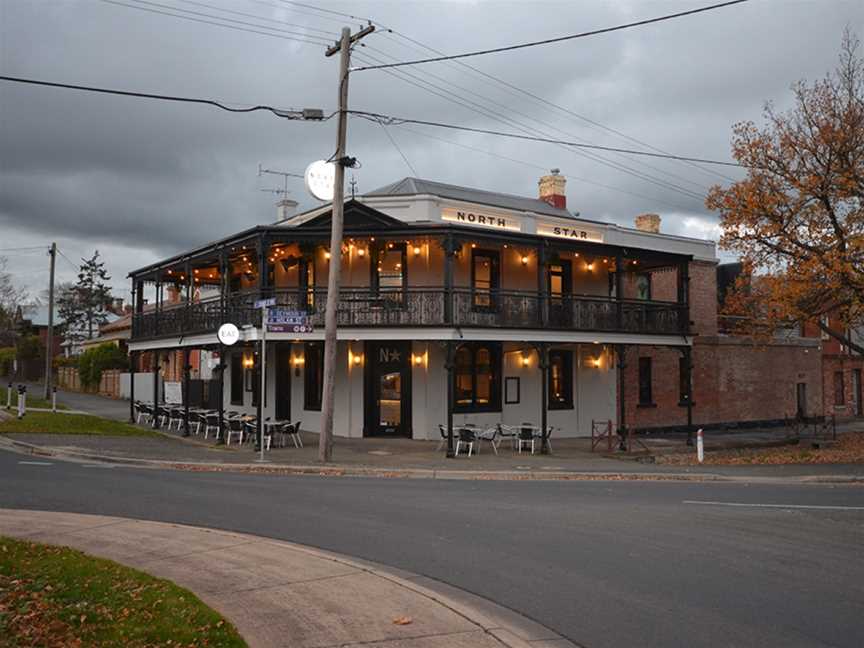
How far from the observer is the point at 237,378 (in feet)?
98.3

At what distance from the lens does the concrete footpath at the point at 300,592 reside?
557 centimetres

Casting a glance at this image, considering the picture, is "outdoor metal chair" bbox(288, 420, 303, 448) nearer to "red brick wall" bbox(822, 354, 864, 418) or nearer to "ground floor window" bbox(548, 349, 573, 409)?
"ground floor window" bbox(548, 349, 573, 409)

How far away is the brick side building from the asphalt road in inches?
562

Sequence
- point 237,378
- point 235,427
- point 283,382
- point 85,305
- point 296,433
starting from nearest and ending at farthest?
point 296,433 → point 235,427 → point 283,382 → point 237,378 → point 85,305

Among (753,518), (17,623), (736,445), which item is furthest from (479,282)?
(17,623)

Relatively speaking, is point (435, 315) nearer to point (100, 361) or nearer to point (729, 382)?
point (729, 382)

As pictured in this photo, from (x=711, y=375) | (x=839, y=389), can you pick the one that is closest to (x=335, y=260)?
(x=711, y=375)

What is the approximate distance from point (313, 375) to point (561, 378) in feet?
28.8

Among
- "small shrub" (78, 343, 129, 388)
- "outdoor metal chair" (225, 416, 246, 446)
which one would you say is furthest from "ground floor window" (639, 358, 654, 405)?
"small shrub" (78, 343, 129, 388)

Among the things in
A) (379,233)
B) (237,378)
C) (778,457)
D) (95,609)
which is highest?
(379,233)

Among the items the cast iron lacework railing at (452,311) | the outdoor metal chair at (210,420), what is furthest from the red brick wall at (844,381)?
the outdoor metal chair at (210,420)

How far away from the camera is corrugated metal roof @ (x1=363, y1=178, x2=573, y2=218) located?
26.3 meters

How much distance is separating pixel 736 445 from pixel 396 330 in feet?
41.6

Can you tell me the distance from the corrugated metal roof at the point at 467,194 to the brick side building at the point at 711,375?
483 centimetres
